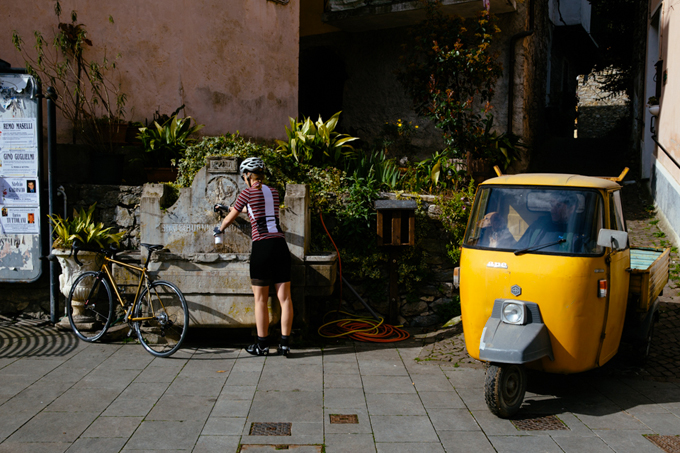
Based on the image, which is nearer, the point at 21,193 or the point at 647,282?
the point at 647,282

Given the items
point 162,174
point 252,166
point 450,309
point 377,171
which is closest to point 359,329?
point 450,309

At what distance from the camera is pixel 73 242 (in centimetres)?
642

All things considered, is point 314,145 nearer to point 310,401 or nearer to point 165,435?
point 310,401

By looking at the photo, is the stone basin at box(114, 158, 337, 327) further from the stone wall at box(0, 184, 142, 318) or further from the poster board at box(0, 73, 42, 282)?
Answer: the poster board at box(0, 73, 42, 282)

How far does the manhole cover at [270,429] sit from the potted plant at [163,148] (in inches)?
169

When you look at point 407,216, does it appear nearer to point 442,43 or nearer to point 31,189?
point 442,43

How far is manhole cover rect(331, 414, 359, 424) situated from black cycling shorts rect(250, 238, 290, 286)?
1.76 metres

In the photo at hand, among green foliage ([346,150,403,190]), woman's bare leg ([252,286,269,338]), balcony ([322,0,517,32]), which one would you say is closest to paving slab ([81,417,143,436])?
woman's bare leg ([252,286,269,338])

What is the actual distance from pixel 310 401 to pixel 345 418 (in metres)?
0.45

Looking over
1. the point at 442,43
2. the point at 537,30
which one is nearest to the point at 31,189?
the point at 442,43

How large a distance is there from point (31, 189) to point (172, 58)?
3163mm

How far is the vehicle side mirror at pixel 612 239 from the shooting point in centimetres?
444

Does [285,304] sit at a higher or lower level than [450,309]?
higher

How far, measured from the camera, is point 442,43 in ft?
30.8
